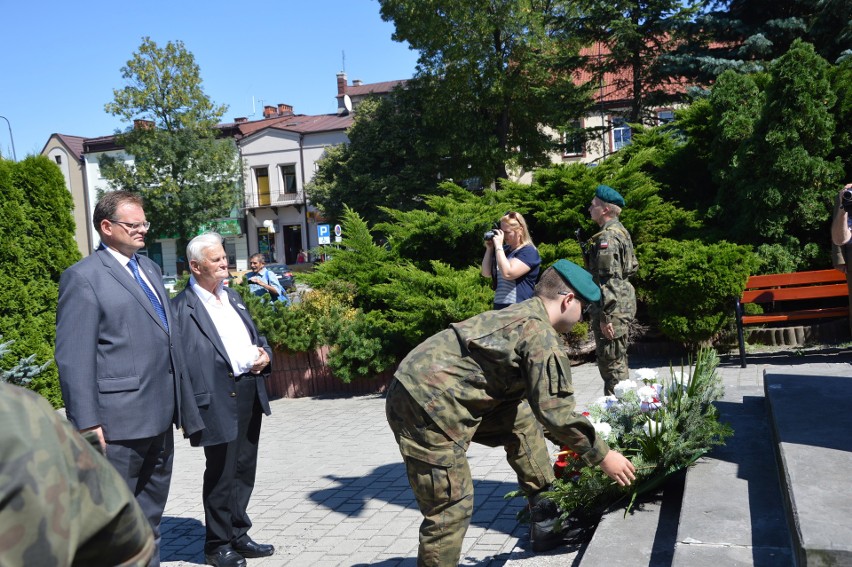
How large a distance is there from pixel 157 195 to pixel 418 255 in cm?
3337

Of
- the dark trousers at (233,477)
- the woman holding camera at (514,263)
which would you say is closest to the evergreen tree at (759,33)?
the woman holding camera at (514,263)

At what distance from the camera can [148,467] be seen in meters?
4.05

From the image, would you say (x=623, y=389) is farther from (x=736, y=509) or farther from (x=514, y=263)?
(x=514, y=263)

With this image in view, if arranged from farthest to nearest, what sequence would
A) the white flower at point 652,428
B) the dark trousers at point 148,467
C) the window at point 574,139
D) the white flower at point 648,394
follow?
the window at point 574,139 → the white flower at point 648,394 → the white flower at point 652,428 → the dark trousers at point 148,467

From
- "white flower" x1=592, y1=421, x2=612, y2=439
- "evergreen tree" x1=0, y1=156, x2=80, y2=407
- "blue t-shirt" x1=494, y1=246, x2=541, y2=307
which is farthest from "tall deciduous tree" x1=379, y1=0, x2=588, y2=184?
"white flower" x1=592, y1=421, x2=612, y2=439

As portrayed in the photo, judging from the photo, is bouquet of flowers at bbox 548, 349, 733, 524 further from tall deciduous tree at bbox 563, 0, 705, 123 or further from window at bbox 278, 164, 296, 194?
window at bbox 278, 164, 296, 194

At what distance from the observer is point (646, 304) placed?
10227 millimetres

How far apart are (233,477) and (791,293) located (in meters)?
7.12

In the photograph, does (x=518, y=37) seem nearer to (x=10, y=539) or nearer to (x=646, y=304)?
(x=646, y=304)

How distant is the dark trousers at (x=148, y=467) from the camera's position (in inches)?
151

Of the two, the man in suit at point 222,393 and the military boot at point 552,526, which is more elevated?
the man in suit at point 222,393

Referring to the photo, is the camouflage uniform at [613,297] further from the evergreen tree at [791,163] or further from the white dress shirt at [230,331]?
the evergreen tree at [791,163]

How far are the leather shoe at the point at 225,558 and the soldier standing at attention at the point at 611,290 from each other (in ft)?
10.2

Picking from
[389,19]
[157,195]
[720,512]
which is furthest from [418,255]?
[157,195]
